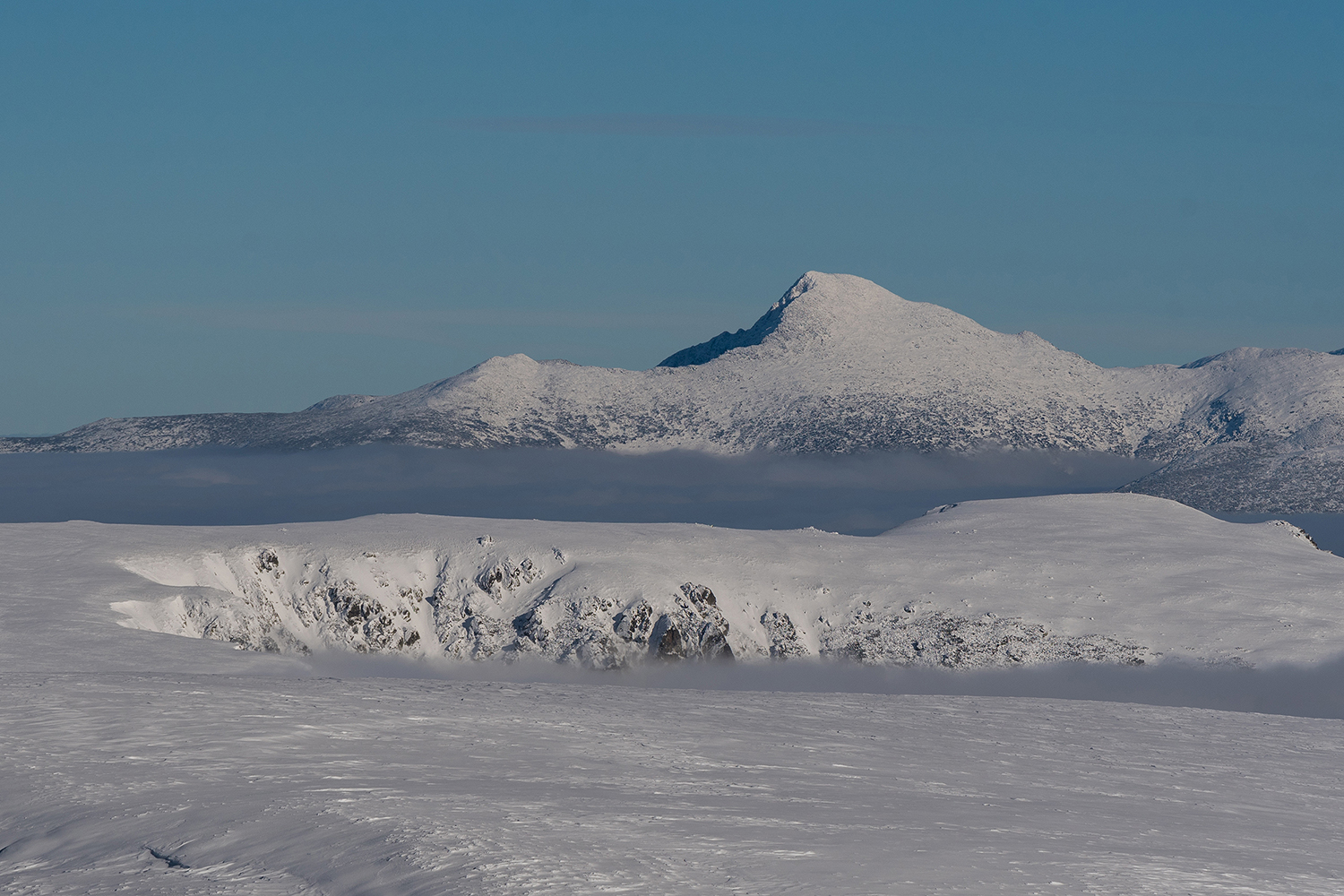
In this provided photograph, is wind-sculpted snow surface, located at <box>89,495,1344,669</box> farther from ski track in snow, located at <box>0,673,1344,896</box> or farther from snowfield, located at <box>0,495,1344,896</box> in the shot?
ski track in snow, located at <box>0,673,1344,896</box>

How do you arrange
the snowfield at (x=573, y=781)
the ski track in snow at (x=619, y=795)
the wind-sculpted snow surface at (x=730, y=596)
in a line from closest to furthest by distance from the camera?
1. the ski track in snow at (x=619, y=795)
2. the snowfield at (x=573, y=781)
3. the wind-sculpted snow surface at (x=730, y=596)

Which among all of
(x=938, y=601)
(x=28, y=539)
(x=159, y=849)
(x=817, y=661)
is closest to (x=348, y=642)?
(x=28, y=539)

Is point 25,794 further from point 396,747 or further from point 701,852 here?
point 701,852

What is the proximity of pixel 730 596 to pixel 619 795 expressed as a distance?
272ft

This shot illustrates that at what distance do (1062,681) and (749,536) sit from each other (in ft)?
114

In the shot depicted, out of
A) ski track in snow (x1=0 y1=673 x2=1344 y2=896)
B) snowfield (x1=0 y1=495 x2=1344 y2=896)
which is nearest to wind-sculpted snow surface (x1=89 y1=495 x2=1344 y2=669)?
snowfield (x1=0 y1=495 x2=1344 y2=896)

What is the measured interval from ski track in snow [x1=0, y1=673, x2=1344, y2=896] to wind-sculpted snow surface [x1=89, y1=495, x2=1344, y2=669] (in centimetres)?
5878

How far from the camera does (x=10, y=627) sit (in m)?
60.5

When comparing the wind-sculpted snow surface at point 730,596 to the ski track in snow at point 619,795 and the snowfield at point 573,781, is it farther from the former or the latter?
the ski track in snow at point 619,795

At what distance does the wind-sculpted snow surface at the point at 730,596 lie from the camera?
9762 centimetres

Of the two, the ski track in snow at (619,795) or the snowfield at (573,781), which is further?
the snowfield at (573,781)

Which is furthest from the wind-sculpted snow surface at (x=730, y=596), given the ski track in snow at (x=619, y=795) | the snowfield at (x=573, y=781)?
the ski track in snow at (x=619, y=795)

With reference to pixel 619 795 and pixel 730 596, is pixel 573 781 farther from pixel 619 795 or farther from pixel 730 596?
pixel 730 596

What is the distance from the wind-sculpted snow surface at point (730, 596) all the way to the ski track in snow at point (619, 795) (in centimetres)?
5878
